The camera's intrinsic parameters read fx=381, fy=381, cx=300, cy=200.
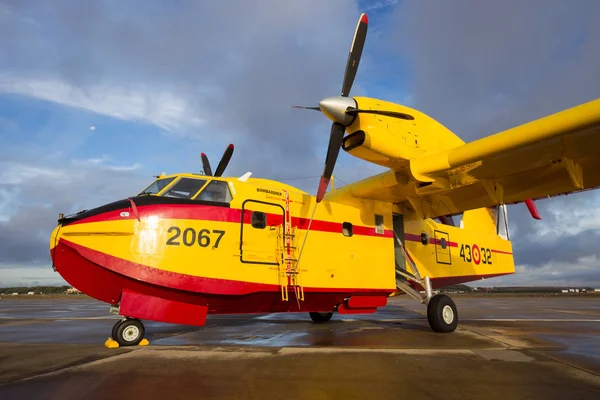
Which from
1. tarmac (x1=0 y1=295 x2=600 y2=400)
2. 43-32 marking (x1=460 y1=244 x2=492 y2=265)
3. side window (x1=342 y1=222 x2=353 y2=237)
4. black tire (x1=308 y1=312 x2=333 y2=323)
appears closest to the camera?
tarmac (x1=0 y1=295 x2=600 y2=400)

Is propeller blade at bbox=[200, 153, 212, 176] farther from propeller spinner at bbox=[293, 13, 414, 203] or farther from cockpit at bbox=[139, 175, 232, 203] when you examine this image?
propeller spinner at bbox=[293, 13, 414, 203]

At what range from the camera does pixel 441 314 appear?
10078mm

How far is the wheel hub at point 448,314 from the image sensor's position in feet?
33.2

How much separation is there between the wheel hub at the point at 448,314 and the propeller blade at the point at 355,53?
20.4 feet

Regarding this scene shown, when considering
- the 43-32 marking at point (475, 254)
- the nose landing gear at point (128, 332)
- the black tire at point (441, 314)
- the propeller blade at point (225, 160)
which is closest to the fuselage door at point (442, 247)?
the 43-32 marking at point (475, 254)

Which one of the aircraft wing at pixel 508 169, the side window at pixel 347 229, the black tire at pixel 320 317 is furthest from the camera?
the black tire at pixel 320 317

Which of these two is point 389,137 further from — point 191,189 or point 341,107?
point 191,189

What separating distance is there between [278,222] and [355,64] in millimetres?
4210

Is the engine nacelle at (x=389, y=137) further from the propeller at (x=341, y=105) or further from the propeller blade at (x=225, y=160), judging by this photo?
the propeller blade at (x=225, y=160)

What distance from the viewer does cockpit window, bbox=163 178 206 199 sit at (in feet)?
27.6

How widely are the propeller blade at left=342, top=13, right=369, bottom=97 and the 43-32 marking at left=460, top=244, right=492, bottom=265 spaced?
8169 mm

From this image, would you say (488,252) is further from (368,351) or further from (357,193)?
(368,351)

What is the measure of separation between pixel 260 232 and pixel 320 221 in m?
1.79

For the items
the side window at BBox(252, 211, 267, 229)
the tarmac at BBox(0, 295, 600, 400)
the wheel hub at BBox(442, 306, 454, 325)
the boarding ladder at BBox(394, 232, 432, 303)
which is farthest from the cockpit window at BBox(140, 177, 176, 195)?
the wheel hub at BBox(442, 306, 454, 325)
